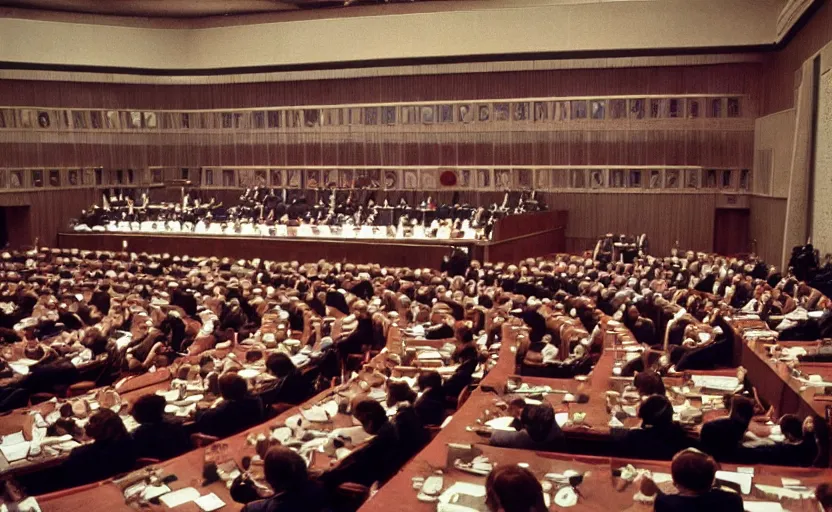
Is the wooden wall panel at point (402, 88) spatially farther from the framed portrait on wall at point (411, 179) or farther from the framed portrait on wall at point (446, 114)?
the framed portrait on wall at point (411, 179)

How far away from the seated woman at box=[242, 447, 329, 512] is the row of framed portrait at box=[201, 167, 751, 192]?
928 inches

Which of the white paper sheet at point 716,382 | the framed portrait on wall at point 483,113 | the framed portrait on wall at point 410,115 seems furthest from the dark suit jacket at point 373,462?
the framed portrait on wall at point 410,115

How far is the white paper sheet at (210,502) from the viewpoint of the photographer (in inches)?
215

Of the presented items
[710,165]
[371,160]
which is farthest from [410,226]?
[710,165]

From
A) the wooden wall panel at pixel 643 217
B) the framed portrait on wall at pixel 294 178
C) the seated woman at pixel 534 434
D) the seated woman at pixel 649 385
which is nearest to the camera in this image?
the seated woman at pixel 534 434

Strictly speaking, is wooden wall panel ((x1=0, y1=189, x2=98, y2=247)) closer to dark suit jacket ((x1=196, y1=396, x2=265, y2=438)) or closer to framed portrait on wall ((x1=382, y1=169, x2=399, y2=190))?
framed portrait on wall ((x1=382, y1=169, x2=399, y2=190))

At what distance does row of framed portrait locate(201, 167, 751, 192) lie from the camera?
26.9m

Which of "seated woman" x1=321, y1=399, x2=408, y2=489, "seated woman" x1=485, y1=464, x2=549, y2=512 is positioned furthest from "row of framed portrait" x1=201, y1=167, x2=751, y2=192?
"seated woman" x1=485, y1=464, x2=549, y2=512

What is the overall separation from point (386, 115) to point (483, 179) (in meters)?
4.20

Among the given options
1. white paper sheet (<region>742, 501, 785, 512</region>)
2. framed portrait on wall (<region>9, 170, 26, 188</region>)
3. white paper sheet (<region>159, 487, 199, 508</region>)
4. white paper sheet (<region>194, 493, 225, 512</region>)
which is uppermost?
framed portrait on wall (<region>9, 170, 26, 188</region>)

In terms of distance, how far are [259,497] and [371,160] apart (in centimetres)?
2568

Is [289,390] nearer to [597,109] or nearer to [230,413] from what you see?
[230,413]

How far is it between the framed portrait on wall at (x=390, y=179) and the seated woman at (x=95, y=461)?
23849 millimetres

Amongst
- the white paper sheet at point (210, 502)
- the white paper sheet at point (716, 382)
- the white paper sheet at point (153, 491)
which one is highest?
the white paper sheet at point (716, 382)
